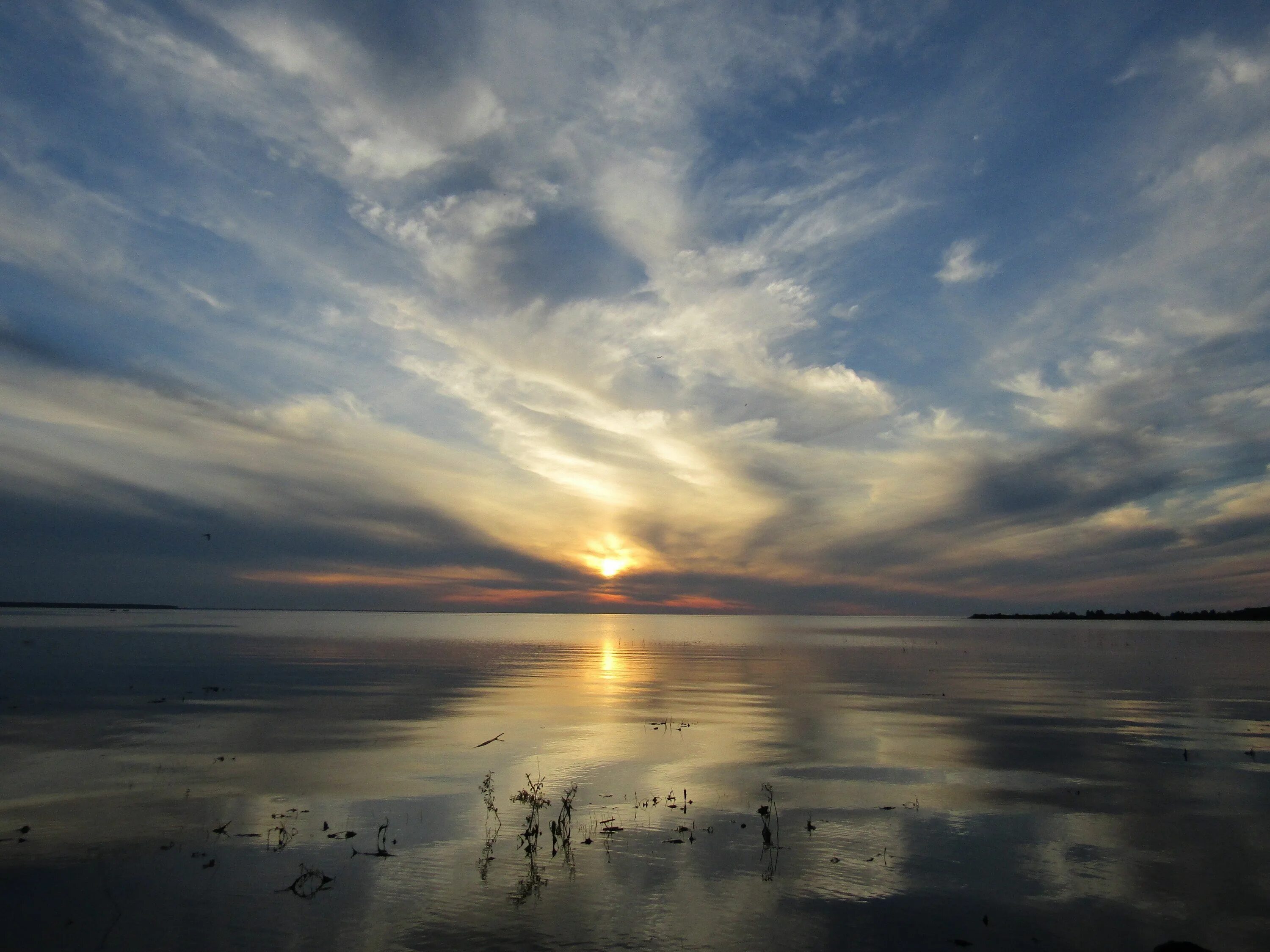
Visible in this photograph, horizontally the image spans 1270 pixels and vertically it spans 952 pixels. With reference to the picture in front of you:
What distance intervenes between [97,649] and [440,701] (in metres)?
50.6

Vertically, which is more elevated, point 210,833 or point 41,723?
point 41,723

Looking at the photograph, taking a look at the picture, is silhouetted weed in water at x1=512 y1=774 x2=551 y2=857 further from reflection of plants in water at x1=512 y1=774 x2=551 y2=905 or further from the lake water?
the lake water

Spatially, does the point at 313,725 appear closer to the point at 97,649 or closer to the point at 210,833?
the point at 210,833

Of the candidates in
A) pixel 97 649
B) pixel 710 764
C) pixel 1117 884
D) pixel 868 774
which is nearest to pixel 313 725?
pixel 710 764

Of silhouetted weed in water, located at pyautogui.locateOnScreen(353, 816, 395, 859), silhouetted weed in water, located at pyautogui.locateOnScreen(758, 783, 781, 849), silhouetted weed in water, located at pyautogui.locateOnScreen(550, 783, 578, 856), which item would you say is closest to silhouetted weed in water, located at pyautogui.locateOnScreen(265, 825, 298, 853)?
silhouetted weed in water, located at pyautogui.locateOnScreen(353, 816, 395, 859)

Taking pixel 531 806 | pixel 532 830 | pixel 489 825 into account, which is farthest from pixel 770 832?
pixel 489 825

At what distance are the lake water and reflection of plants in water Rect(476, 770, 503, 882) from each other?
10 centimetres

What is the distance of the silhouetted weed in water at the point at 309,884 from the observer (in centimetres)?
1214

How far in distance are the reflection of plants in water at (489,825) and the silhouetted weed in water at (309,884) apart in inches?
98.2

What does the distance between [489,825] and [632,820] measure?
3.09 metres

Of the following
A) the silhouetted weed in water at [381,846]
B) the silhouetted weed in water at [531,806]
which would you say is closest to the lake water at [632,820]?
the silhouetted weed in water at [381,846]

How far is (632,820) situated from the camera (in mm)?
16469

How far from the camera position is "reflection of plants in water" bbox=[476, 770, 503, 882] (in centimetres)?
1348

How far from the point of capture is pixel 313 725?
2833 cm
